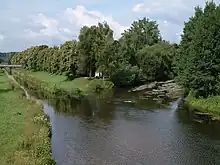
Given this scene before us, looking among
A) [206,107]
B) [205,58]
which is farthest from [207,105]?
[205,58]

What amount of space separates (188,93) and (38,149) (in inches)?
1900

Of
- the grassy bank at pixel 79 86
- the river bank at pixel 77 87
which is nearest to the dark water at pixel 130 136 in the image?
the river bank at pixel 77 87

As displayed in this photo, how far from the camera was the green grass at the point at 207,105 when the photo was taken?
5778cm

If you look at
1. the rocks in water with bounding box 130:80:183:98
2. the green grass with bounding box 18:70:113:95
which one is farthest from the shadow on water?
the green grass with bounding box 18:70:113:95

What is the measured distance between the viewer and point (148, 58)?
345ft

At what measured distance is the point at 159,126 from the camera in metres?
49.0

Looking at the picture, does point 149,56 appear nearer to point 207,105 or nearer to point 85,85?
point 85,85

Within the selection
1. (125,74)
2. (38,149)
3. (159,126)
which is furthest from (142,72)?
(38,149)

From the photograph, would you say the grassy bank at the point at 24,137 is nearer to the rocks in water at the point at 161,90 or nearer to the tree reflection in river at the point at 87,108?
the tree reflection in river at the point at 87,108

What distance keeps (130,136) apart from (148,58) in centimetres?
6369

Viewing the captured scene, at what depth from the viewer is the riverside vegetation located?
61.5 metres

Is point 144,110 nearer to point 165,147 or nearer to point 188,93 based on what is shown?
point 188,93

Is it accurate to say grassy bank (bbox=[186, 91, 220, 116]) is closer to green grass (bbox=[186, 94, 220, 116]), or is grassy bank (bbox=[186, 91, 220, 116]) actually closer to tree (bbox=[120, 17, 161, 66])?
green grass (bbox=[186, 94, 220, 116])

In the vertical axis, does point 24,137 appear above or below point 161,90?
below
